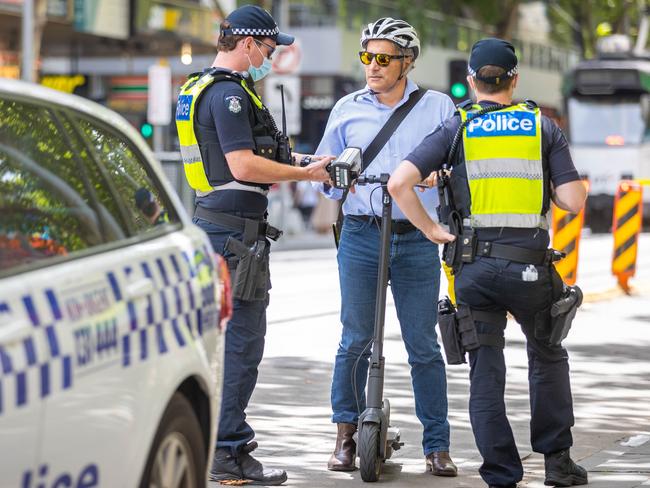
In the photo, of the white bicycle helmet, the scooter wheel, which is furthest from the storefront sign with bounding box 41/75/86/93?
the scooter wheel

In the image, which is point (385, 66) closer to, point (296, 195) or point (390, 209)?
point (390, 209)

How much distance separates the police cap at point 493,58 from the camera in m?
6.39

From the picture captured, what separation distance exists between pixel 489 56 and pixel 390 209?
2.76 ft

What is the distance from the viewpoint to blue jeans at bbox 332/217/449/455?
7.15m

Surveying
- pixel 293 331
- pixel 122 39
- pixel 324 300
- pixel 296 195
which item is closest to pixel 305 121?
pixel 296 195

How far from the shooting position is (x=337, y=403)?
23.7ft

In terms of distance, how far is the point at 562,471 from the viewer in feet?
22.1

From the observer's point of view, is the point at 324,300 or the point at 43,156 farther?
the point at 324,300

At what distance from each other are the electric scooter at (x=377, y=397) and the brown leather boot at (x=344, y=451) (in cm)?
16

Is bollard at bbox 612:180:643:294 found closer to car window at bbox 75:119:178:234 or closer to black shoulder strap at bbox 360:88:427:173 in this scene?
black shoulder strap at bbox 360:88:427:173

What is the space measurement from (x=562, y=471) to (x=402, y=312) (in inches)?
40.6

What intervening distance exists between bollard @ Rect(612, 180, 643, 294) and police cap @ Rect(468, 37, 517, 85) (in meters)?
10.6

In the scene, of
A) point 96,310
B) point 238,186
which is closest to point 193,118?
point 238,186

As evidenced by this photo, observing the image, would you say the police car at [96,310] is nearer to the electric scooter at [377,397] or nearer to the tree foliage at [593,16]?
the electric scooter at [377,397]
